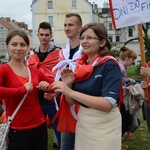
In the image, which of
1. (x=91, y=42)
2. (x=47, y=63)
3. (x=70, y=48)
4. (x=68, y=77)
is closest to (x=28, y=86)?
(x=68, y=77)

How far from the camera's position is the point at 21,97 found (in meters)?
2.65

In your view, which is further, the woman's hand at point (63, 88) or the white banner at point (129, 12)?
the white banner at point (129, 12)

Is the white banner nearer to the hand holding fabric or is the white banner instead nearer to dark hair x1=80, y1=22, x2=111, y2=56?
dark hair x1=80, y1=22, x2=111, y2=56

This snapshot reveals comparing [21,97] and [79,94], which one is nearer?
[79,94]

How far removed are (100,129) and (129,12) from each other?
1.67 m

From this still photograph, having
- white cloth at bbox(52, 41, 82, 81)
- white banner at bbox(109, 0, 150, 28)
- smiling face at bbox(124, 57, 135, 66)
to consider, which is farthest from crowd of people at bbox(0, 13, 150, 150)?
smiling face at bbox(124, 57, 135, 66)

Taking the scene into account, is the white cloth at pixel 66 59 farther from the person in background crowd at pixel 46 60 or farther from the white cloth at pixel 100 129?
the white cloth at pixel 100 129

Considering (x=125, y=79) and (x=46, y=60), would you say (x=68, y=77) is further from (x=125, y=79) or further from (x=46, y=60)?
(x=125, y=79)

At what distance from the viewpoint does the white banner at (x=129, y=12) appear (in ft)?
11.1

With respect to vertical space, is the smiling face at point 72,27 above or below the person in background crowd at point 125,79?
above

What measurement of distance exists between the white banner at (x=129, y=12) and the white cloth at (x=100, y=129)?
1401 millimetres

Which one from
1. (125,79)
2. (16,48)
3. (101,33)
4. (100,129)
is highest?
(101,33)

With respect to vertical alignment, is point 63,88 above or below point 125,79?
above

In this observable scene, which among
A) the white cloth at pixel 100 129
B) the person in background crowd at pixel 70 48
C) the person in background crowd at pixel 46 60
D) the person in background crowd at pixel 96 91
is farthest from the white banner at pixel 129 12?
the white cloth at pixel 100 129
